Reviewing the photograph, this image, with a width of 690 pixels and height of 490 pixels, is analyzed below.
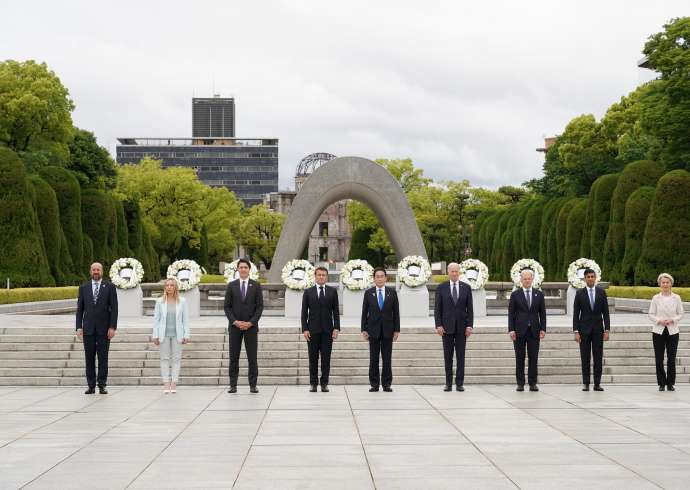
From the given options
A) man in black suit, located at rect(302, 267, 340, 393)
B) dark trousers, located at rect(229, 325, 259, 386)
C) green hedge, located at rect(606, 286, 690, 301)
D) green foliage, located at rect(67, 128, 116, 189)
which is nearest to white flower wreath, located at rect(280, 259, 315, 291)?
man in black suit, located at rect(302, 267, 340, 393)

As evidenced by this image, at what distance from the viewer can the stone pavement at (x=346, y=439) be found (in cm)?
677

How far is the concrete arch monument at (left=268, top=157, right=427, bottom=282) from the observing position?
26625 millimetres

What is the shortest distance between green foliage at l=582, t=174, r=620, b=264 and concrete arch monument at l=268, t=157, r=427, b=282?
37.5 ft

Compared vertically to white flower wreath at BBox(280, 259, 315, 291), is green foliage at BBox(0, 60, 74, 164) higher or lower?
higher

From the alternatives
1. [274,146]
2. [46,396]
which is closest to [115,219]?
[46,396]

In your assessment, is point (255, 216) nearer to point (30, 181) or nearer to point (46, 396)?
point (30, 181)

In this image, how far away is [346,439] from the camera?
27.7 feet

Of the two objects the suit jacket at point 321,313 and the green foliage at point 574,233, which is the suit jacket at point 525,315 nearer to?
the suit jacket at point 321,313

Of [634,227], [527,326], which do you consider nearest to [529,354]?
[527,326]

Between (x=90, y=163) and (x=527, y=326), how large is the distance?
3437 cm

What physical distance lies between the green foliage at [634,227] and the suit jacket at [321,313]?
21.3 m

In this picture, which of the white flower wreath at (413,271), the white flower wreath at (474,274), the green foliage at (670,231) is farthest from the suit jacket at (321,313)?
the green foliage at (670,231)

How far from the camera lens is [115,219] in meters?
40.0

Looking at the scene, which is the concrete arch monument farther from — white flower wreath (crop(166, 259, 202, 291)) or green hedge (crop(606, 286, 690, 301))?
green hedge (crop(606, 286, 690, 301))
